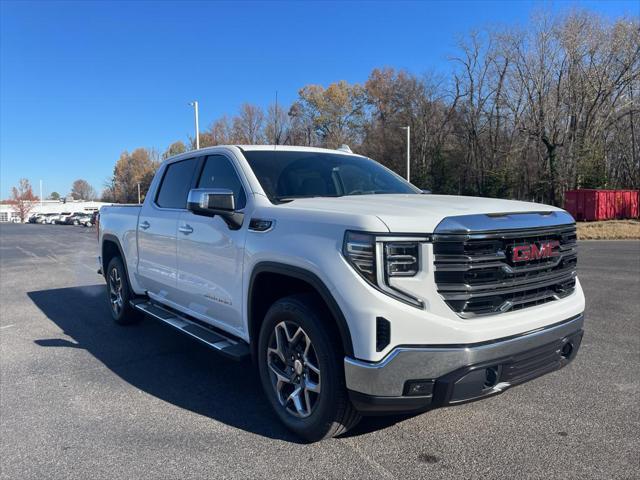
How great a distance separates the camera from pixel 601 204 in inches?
1198

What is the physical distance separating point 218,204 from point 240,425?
5.13ft

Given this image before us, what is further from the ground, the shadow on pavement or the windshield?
the windshield

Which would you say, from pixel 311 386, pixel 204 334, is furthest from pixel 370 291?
pixel 204 334

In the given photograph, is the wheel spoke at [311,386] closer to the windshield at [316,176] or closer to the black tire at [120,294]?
the windshield at [316,176]

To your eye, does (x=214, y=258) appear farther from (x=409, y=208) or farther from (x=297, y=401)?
(x=409, y=208)

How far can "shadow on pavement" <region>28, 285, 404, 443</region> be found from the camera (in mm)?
3607

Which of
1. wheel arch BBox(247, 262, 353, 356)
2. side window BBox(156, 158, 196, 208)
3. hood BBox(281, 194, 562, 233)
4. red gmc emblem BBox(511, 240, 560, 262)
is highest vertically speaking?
side window BBox(156, 158, 196, 208)

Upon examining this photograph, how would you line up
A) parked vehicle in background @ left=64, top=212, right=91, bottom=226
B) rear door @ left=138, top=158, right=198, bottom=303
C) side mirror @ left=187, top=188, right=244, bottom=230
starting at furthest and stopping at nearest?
parked vehicle in background @ left=64, top=212, right=91, bottom=226 < rear door @ left=138, top=158, right=198, bottom=303 < side mirror @ left=187, top=188, right=244, bottom=230

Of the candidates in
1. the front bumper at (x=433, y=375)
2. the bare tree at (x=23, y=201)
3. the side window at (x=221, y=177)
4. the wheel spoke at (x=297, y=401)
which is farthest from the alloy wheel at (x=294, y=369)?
the bare tree at (x=23, y=201)

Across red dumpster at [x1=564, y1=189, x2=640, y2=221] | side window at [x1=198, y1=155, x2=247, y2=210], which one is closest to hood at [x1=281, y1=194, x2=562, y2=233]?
side window at [x1=198, y1=155, x2=247, y2=210]

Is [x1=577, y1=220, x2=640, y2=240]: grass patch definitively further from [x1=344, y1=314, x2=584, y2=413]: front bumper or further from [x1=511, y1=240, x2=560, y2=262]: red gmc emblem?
[x1=344, y1=314, x2=584, y2=413]: front bumper

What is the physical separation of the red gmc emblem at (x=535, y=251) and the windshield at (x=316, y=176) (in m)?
1.51

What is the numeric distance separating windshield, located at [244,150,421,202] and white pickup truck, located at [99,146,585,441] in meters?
0.02

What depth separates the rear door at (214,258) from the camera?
3.72 m
